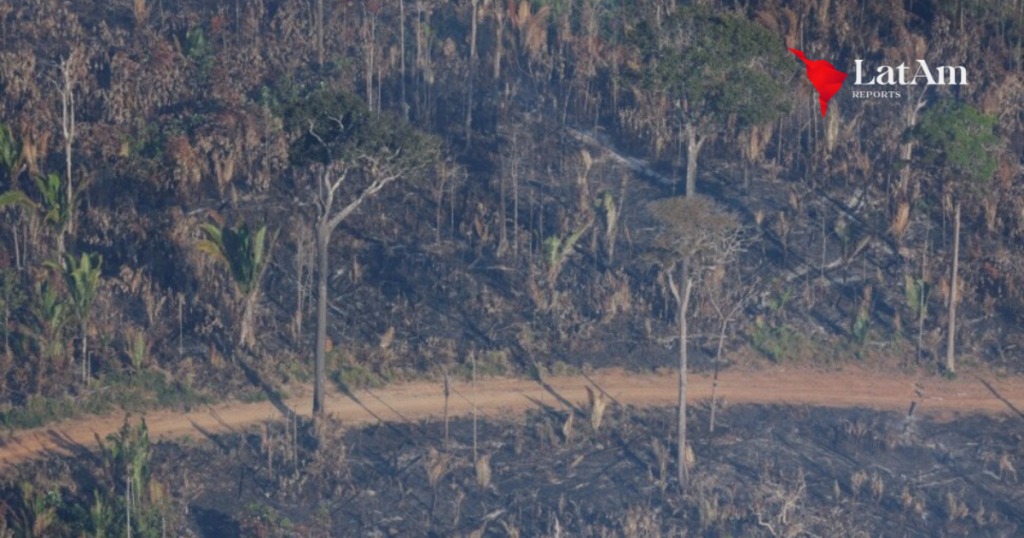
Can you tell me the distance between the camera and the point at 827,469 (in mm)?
38250

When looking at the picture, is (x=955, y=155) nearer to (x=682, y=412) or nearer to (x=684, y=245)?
(x=684, y=245)

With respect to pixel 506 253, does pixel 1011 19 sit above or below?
above

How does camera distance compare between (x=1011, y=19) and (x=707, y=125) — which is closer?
(x=707, y=125)

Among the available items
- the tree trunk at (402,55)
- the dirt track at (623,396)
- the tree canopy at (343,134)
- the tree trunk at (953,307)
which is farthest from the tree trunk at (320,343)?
the tree trunk at (953,307)

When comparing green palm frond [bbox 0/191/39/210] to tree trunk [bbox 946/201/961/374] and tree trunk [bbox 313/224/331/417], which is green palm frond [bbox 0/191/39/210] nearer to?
tree trunk [bbox 313/224/331/417]

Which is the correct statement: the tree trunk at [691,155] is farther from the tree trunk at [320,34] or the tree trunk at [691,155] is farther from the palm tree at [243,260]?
the tree trunk at [320,34]

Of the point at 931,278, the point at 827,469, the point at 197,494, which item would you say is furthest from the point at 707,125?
the point at 197,494

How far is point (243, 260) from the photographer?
40.2m

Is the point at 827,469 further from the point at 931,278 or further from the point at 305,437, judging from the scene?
the point at 305,437

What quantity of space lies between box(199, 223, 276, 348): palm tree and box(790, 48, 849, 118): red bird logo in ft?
64.1

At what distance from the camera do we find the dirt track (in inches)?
1508

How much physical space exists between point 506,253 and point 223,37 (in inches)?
534

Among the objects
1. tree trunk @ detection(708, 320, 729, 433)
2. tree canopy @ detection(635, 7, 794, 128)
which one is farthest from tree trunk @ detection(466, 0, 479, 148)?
tree trunk @ detection(708, 320, 729, 433)

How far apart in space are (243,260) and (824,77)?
827 inches
